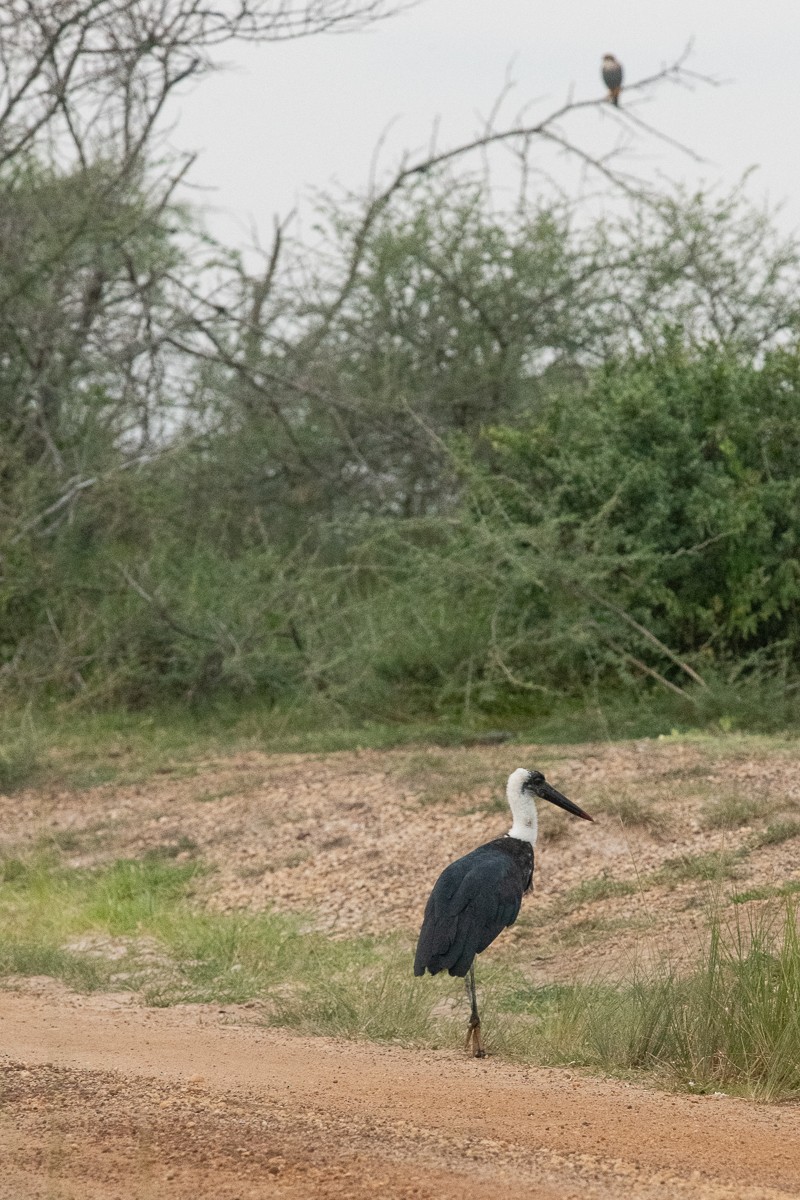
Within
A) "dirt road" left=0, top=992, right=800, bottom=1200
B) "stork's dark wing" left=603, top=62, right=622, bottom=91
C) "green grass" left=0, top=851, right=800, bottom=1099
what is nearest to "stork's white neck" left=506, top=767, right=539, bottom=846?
"green grass" left=0, top=851, right=800, bottom=1099

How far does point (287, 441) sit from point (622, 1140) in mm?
13524

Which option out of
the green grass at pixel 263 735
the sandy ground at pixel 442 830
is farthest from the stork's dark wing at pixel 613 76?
the sandy ground at pixel 442 830

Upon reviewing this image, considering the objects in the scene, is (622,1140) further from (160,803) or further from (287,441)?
(287,441)

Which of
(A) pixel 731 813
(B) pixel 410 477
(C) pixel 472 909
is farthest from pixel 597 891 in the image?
(B) pixel 410 477

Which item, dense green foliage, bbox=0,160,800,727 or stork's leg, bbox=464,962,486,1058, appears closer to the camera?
stork's leg, bbox=464,962,486,1058

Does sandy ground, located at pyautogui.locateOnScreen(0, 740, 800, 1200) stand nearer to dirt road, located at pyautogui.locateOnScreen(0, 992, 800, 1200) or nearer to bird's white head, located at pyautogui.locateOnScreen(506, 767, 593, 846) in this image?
dirt road, located at pyautogui.locateOnScreen(0, 992, 800, 1200)

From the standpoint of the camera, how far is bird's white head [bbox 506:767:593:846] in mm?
6977

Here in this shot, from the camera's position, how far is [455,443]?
15.2 meters

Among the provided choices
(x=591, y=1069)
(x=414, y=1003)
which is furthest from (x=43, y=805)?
(x=591, y=1069)

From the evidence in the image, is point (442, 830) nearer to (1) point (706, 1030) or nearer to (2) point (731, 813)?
(2) point (731, 813)

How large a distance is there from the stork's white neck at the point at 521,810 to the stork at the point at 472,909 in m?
0.17

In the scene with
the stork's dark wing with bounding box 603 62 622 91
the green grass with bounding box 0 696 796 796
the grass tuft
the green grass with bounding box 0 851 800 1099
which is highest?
the stork's dark wing with bounding box 603 62 622 91

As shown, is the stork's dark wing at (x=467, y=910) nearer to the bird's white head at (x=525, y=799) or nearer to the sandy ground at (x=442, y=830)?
the bird's white head at (x=525, y=799)

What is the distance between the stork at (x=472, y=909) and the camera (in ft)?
20.1
